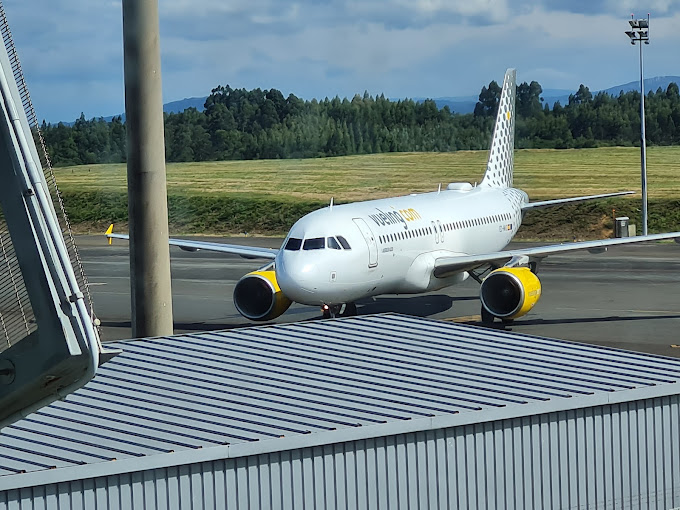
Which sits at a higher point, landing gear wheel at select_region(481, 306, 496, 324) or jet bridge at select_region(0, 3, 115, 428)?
jet bridge at select_region(0, 3, 115, 428)

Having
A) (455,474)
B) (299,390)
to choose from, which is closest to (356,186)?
(299,390)

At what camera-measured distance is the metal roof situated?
17812 millimetres

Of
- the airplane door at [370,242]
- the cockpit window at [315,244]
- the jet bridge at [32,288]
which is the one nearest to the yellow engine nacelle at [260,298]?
the cockpit window at [315,244]

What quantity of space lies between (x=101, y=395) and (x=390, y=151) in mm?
121948

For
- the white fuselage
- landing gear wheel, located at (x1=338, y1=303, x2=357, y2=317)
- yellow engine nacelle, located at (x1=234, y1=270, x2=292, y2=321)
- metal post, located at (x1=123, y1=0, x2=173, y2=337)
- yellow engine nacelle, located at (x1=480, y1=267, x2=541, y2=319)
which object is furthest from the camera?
landing gear wheel, located at (x1=338, y1=303, x2=357, y2=317)

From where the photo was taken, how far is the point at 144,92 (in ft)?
96.6

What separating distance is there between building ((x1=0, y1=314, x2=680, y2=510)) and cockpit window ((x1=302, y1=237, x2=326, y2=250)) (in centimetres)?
1201

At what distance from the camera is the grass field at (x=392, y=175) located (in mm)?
110819

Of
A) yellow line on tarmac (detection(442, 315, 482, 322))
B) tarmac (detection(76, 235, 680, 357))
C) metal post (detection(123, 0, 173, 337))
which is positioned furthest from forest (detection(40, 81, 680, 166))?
metal post (detection(123, 0, 173, 337))

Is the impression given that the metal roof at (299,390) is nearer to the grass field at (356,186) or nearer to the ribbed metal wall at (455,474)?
the ribbed metal wall at (455,474)

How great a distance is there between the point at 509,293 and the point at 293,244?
7969 millimetres

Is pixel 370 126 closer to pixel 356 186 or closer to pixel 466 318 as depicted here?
pixel 356 186

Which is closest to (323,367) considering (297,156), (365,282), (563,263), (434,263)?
(365,282)

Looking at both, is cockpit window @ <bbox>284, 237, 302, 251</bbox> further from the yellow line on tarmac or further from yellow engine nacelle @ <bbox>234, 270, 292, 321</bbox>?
the yellow line on tarmac
